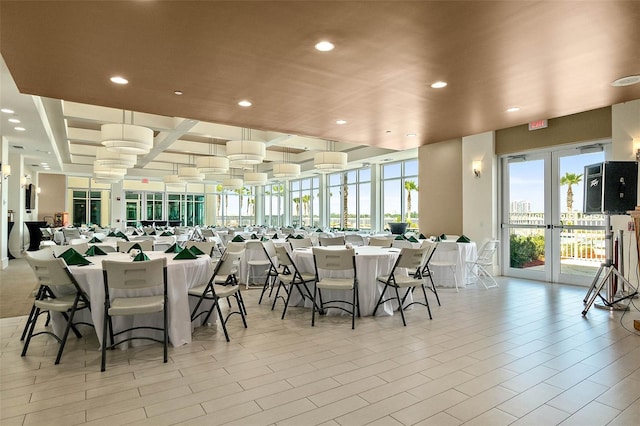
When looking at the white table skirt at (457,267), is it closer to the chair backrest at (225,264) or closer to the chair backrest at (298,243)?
the chair backrest at (298,243)

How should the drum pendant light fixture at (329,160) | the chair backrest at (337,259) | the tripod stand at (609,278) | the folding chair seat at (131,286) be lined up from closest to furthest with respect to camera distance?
the folding chair seat at (131,286) → the chair backrest at (337,259) → the tripod stand at (609,278) → the drum pendant light fixture at (329,160)

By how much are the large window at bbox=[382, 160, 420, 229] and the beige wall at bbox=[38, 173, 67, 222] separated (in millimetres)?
15373

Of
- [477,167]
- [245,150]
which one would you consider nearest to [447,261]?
[477,167]

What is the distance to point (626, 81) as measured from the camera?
470 centimetres

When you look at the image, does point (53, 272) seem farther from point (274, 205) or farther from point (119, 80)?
point (274, 205)

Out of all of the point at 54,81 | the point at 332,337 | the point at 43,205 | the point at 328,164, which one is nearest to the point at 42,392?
the point at 332,337

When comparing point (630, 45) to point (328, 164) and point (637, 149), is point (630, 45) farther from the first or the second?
point (328, 164)

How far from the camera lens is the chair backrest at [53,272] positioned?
3301 millimetres

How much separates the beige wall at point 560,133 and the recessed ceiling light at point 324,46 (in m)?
5.25

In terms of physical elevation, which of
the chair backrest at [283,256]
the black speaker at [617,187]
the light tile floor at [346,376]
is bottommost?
the light tile floor at [346,376]

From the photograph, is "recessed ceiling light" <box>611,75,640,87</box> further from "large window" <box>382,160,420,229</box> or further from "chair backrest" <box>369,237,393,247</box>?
"large window" <box>382,160,420,229</box>

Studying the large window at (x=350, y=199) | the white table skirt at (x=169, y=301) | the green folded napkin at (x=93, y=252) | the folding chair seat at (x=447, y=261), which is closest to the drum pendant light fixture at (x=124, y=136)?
the green folded napkin at (x=93, y=252)

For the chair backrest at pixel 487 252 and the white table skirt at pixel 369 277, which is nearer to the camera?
the white table skirt at pixel 369 277

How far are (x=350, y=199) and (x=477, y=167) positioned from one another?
7.23 meters
